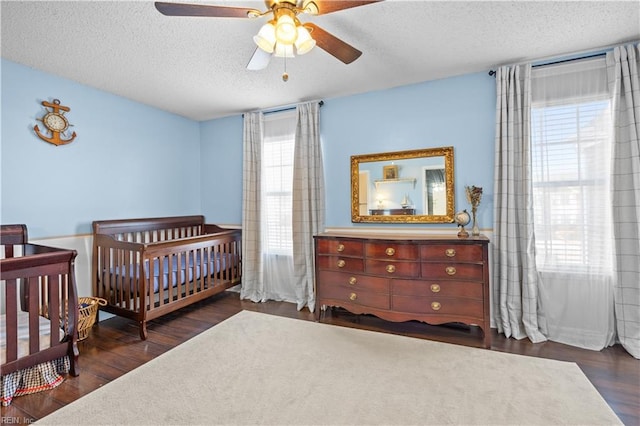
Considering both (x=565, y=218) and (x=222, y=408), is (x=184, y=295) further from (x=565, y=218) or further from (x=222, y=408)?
(x=565, y=218)

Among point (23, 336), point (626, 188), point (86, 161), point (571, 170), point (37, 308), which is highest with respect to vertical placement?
point (86, 161)

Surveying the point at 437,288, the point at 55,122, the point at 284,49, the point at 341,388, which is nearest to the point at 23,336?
the point at 55,122

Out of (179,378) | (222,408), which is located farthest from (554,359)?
(179,378)

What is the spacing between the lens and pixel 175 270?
2977mm

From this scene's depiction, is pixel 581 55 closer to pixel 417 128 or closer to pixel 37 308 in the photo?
pixel 417 128

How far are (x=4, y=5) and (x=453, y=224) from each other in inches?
147

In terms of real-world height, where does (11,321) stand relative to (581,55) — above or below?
below

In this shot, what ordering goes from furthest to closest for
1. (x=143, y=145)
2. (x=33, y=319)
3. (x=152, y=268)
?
1. (x=143, y=145)
2. (x=152, y=268)
3. (x=33, y=319)

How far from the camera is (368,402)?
170cm

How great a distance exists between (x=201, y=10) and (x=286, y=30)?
437 mm

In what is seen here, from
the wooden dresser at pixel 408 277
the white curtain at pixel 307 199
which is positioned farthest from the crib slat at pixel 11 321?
the white curtain at pixel 307 199

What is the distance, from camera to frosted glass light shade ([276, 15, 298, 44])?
1527mm

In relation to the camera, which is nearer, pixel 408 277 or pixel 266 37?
pixel 266 37

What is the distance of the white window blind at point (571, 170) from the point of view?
7.86ft
